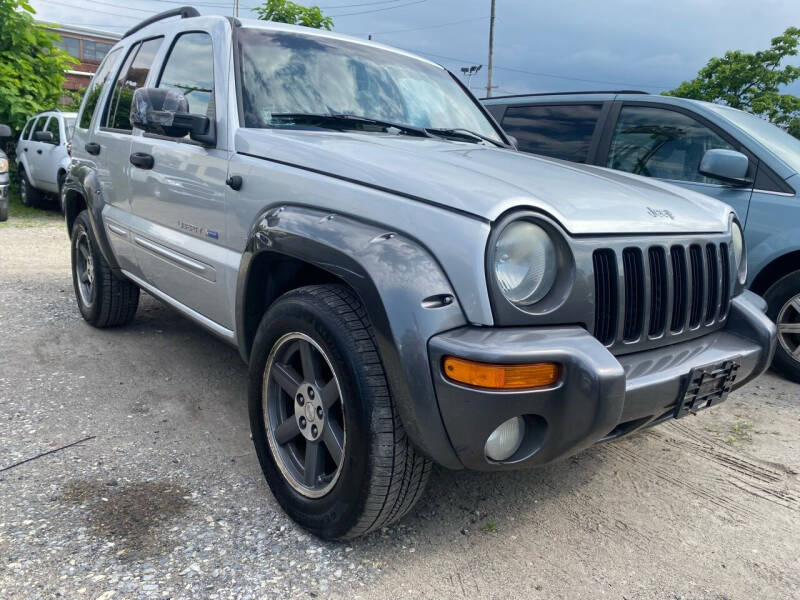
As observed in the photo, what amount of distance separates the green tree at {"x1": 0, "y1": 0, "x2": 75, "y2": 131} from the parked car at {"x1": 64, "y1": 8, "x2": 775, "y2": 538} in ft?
35.8

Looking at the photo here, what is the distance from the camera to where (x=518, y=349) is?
186cm

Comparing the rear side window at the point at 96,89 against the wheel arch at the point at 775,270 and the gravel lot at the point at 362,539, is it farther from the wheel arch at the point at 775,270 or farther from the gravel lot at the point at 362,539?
the wheel arch at the point at 775,270

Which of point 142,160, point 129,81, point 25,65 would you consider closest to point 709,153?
point 142,160

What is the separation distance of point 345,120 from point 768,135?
3.41 m

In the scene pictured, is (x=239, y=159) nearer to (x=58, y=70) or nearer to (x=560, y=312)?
(x=560, y=312)

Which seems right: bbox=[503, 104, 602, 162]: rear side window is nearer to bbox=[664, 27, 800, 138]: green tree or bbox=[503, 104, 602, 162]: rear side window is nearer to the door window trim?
the door window trim

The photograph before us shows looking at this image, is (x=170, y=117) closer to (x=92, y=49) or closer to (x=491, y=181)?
(x=491, y=181)

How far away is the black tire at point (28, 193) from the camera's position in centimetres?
1215

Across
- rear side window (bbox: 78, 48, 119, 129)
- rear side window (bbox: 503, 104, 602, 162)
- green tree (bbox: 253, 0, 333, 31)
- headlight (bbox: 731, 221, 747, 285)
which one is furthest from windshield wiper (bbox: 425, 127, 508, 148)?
green tree (bbox: 253, 0, 333, 31)

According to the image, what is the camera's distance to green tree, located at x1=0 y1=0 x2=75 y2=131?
→ 12.2 m

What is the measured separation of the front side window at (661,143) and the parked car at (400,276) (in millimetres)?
1883

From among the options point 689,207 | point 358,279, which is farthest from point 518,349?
point 689,207

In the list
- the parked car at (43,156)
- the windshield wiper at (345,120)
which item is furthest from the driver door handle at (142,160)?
the parked car at (43,156)

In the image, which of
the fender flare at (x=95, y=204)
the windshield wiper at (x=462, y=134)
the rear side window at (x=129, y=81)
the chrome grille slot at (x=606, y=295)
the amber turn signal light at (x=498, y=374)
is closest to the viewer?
the amber turn signal light at (x=498, y=374)
